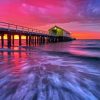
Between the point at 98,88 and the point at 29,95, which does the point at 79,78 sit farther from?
the point at 29,95

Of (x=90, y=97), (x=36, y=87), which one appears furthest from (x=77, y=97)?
(x=36, y=87)

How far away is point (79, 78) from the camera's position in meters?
8.27

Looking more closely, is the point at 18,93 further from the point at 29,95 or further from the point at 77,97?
the point at 77,97

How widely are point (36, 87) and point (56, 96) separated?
105 cm

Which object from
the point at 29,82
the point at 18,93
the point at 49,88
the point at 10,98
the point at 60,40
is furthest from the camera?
the point at 60,40

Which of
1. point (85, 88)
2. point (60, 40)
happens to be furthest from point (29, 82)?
point (60, 40)

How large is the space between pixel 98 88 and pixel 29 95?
2.29 metres

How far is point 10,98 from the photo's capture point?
221 inches

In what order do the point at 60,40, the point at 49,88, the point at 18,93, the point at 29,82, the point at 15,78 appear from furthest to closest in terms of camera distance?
the point at 60,40 → the point at 15,78 → the point at 29,82 → the point at 49,88 → the point at 18,93

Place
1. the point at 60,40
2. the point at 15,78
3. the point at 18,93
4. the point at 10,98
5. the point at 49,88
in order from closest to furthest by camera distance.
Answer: the point at 10,98, the point at 18,93, the point at 49,88, the point at 15,78, the point at 60,40

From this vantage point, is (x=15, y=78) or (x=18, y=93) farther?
(x=15, y=78)

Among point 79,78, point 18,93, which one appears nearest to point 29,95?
point 18,93

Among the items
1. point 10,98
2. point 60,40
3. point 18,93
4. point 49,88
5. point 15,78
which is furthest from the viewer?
point 60,40

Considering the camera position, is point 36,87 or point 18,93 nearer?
point 18,93
